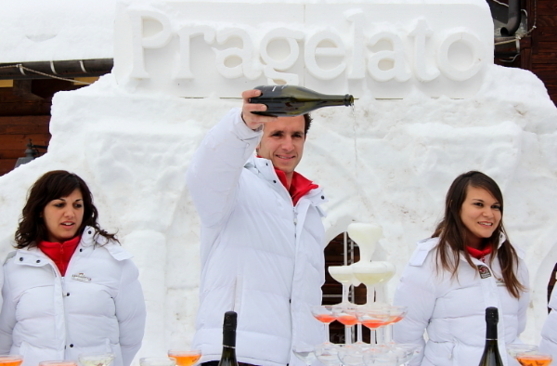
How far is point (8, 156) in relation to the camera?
34.1 feet

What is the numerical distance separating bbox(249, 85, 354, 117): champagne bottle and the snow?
4169 millimetres

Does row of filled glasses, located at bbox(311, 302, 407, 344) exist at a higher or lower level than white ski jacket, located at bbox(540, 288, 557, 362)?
higher

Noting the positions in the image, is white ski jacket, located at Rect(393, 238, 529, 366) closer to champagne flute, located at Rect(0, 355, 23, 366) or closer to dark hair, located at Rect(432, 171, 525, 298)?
dark hair, located at Rect(432, 171, 525, 298)

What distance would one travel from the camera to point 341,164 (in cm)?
718

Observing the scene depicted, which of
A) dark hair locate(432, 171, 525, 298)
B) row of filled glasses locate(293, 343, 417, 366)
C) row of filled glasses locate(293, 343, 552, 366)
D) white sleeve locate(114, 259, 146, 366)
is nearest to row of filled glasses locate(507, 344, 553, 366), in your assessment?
row of filled glasses locate(293, 343, 552, 366)

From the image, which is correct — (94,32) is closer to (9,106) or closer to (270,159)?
(9,106)

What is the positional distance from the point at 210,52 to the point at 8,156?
4.31 m

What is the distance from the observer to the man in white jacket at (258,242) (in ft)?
10.3

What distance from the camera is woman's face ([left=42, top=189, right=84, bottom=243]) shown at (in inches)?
154

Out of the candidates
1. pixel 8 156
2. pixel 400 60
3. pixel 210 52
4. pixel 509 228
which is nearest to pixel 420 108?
pixel 400 60

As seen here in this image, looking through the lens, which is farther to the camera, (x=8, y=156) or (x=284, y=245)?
(x=8, y=156)

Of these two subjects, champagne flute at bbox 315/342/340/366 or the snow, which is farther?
the snow

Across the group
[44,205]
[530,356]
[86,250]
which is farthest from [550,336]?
[44,205]

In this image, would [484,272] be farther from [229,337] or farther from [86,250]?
[86,250]
